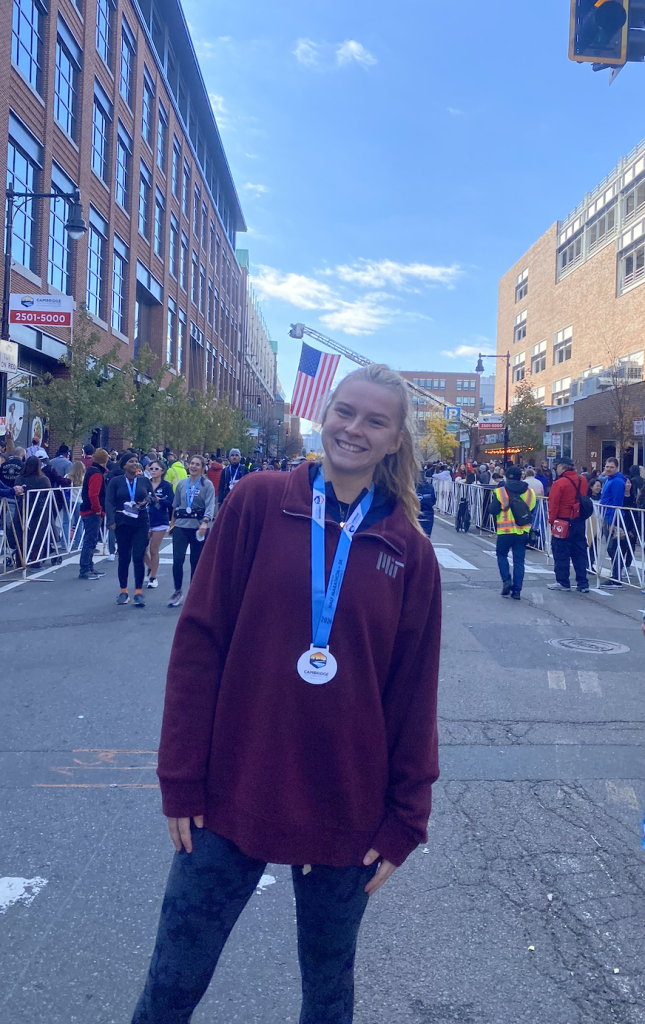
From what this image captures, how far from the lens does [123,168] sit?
32.9m

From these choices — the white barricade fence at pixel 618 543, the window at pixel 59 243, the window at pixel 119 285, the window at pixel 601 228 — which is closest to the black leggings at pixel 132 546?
the white barricade fence at pixel 618 543

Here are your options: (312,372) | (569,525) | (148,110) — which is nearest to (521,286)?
(148,110)

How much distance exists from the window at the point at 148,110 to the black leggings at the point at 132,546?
30950mm

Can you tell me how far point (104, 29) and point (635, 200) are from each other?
88.3 ft

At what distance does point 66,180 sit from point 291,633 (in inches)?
1051

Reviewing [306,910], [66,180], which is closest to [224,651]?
[306,910]

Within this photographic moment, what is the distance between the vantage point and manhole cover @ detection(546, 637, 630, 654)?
8062 millimetres

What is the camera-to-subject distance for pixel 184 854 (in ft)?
6.23

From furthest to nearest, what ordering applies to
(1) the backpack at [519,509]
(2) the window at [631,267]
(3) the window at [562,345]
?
1. (3) the window at [562,345]
2. (2) the window at [631,267]
3. (1) the backpack at [519,509]

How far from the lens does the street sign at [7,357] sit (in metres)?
14.0

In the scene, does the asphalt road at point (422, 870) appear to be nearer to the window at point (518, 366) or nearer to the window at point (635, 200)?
the window at point (635, 200)

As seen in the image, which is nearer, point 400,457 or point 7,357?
point 400,457

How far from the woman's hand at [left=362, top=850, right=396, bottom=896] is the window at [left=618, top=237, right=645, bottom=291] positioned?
42.5 meters

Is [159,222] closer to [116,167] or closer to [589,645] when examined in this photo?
[116,167]
